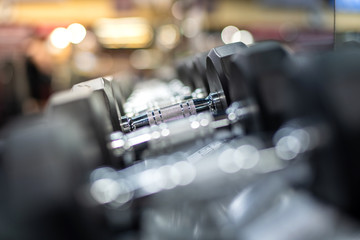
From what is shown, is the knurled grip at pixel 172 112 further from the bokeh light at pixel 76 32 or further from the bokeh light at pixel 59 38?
the bokeh light at pixel 76 32

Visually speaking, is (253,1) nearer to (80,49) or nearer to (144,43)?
(144,43)

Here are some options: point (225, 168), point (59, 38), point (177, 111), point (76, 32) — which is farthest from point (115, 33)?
point (225, 168)

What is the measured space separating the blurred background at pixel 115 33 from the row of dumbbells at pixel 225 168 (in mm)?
3422

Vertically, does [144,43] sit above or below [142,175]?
below

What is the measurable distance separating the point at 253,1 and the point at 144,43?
1.98m

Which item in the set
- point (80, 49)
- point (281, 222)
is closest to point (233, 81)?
point (281, 222)

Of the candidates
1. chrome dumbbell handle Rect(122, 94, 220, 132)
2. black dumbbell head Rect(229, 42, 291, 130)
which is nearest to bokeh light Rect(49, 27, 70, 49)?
chrome dumbbell handle Rect(122, 94, 220, 132)

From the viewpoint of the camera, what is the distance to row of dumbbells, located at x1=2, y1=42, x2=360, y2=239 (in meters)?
0.33

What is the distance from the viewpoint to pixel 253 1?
8352mm

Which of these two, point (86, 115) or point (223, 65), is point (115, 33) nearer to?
point (223, 65)

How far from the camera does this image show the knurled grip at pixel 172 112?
66cm

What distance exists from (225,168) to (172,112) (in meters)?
0.28

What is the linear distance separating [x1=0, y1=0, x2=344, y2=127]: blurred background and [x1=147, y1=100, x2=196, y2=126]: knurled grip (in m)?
3.16

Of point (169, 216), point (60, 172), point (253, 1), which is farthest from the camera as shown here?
point (253, 1)
